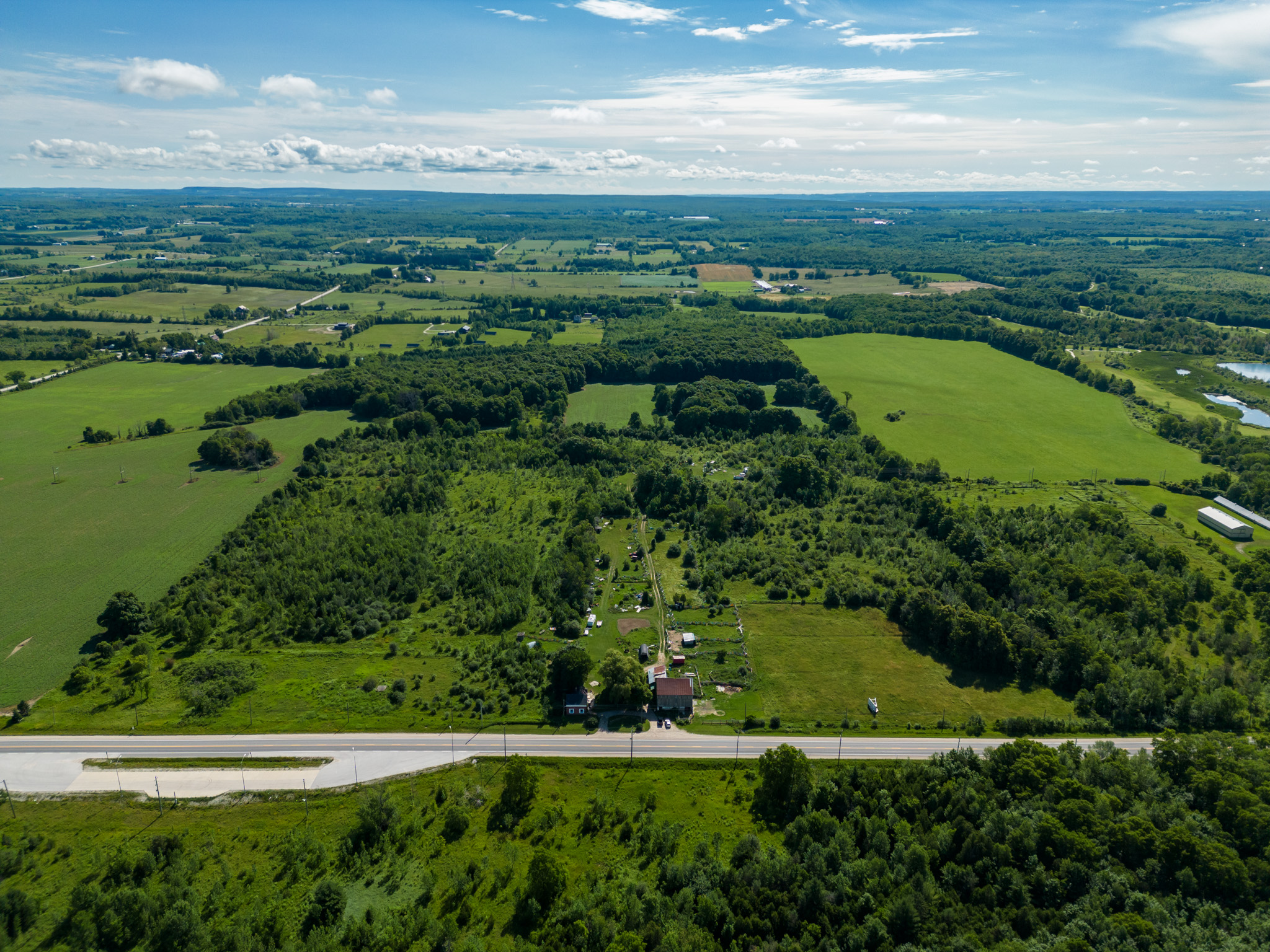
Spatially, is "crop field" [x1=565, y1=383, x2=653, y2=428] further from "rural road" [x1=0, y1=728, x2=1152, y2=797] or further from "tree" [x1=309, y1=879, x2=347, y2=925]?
"tree" [x1=309, y1=879, x2=347, y2=925]

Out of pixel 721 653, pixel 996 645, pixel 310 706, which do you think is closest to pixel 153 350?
pixel 310 706

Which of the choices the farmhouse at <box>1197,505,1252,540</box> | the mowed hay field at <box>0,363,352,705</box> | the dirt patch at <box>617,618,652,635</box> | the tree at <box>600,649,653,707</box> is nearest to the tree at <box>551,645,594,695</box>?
the tree at <box>600,649,653,707</box>

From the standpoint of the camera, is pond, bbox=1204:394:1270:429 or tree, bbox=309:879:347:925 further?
pond, bbox=1204:394:1270:429

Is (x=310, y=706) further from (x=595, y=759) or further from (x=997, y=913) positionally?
(x=997, y=913)

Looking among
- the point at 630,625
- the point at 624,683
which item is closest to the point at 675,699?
the point at 624,683

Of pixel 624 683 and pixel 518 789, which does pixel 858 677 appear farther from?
pixel 518 789

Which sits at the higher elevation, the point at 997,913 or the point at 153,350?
the point at 153,350

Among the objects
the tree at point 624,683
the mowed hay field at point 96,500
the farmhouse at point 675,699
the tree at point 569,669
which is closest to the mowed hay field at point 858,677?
the farmhouse at point 675,699
